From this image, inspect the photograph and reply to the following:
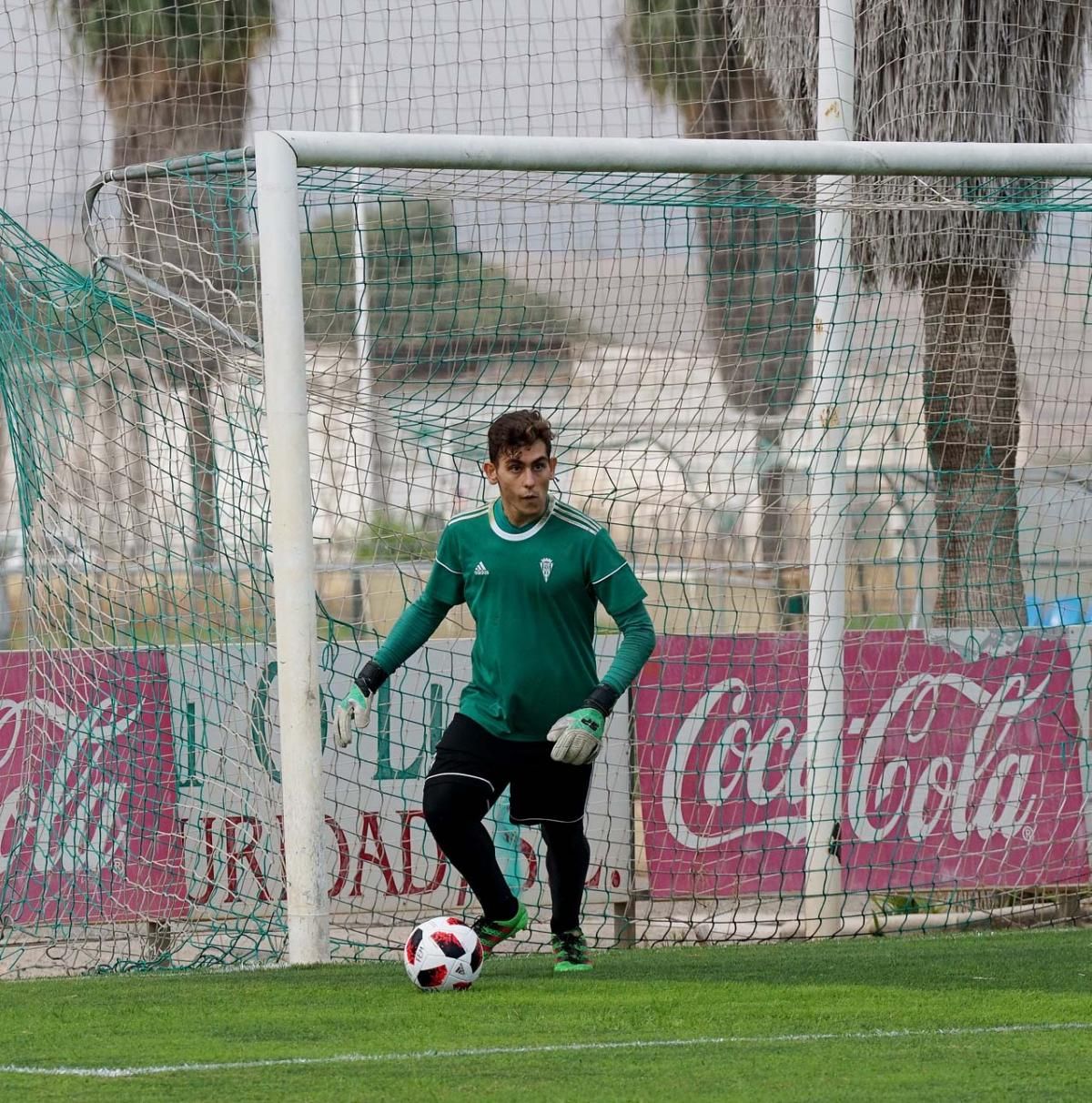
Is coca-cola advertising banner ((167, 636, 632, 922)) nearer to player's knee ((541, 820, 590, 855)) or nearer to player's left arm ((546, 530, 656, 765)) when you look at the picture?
player's knee ((541, 820, 590, 855))

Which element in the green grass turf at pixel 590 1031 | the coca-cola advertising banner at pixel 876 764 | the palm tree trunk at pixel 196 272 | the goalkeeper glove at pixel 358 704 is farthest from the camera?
the coca-cola advertising banner at pixel 876 764

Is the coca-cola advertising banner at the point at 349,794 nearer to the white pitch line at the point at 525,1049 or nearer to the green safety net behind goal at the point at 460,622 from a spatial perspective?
the green safety net behind goal at the point at 460,622

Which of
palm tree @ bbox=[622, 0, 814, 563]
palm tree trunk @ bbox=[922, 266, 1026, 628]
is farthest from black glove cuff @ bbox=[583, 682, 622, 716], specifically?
palm tree trunk @ bbox=[922, 266, 1026, 628]

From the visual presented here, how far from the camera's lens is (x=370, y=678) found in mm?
5664

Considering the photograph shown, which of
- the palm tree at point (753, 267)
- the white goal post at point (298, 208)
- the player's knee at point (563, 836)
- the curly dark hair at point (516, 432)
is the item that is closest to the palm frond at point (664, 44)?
the palm tree at point (753, 267)

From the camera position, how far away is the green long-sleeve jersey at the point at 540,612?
18.0 feet

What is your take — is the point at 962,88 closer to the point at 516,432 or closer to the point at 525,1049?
the point at 516,432

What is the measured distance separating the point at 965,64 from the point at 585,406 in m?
3.50

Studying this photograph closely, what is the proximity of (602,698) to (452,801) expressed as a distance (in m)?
0.62

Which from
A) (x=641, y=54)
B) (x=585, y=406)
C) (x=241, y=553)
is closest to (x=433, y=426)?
(x=585, y=406)

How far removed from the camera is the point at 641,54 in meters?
10.3

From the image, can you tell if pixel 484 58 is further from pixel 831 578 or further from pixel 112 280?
pixel 831 578

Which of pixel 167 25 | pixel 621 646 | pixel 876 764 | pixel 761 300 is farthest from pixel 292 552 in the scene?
Answer: pixel 167 25

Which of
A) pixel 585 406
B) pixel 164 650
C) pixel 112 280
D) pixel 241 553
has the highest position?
pixel 112 280
